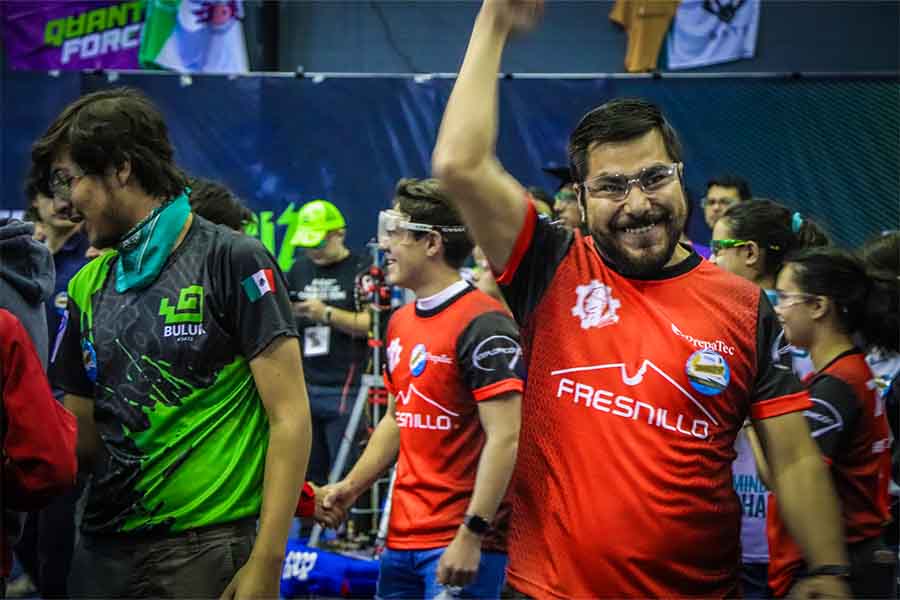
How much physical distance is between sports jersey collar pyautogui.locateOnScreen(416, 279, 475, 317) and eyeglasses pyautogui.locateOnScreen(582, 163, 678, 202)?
1550 mm

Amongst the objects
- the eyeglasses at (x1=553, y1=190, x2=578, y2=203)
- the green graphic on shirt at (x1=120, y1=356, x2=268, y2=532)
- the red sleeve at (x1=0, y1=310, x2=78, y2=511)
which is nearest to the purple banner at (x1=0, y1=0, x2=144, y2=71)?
the eyeglasses at (x1=553, y1=190, x2=578, y2=203)

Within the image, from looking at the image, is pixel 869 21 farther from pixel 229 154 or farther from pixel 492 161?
pixel 492 161

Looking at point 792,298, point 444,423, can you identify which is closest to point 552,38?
point 792,298

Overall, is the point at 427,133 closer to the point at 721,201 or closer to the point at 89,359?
the point at 721,201

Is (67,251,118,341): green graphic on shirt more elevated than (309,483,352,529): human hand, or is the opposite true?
(67,251,118,341): green graphic on shirt

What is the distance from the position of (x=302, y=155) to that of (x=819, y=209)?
407cm

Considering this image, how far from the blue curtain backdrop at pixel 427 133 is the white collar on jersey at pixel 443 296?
4645 millimetres

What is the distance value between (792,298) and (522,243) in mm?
1696

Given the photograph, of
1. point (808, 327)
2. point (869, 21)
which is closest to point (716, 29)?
point (869, 21)

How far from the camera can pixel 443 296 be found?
4012 mm

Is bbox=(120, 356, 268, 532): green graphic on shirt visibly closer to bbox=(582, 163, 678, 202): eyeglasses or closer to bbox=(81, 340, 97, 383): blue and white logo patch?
bbox=(81, 340, 97, 383): blue and white logo patch

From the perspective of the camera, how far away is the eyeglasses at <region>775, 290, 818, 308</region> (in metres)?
3.71

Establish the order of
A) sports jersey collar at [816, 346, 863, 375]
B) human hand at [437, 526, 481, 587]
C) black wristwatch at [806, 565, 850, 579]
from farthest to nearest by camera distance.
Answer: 1. sports jersey collar at [816, 346, 863, 375]
2. human hand at [437, 526, 481, 587]
3. black wristwatch at [806, 565, 850, 579]

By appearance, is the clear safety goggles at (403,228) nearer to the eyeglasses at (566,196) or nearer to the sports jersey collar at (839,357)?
the sports jersey collar at (839,357)
